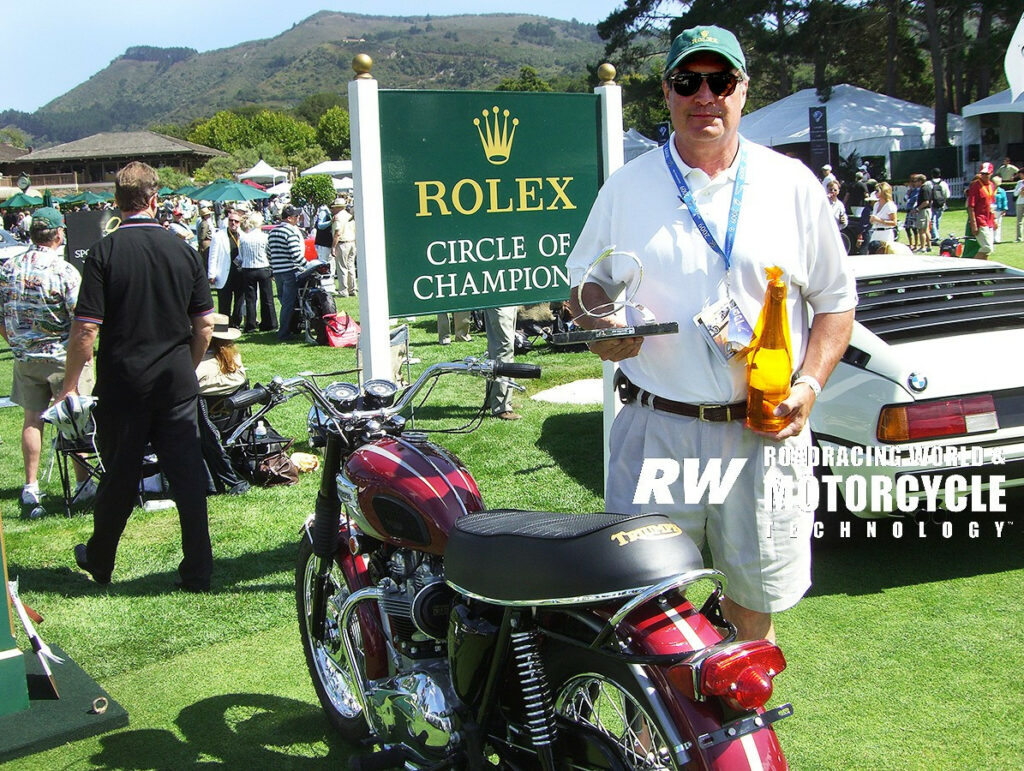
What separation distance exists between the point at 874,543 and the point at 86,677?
389 centimetres

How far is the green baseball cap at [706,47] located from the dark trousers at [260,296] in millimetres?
13124

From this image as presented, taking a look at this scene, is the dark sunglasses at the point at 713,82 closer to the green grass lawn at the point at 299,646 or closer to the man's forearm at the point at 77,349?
the green grass lawn at the point at 299,646

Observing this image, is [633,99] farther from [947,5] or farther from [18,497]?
[18,497]

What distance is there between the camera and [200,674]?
427 cm

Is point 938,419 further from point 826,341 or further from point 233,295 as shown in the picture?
point 233,295

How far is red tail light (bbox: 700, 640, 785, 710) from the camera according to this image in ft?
6.41

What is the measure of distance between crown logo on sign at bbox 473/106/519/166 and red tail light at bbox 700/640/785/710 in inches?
149

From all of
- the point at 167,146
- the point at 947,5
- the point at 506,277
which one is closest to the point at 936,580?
the point at 506,277

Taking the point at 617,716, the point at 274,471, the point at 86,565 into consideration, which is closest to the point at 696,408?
the point at 617,716

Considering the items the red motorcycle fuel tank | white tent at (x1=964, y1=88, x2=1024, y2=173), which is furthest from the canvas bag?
white tent at (x1=964, y1=88, x2=1024, y2=173)

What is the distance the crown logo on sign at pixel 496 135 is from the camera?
5.23 metres

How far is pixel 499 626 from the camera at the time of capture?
2.52 m

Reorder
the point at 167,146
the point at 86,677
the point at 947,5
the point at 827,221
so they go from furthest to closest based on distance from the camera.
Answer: the point at 167,146 < the point at 947,5 < the point at 86,677 < the point at 827,221

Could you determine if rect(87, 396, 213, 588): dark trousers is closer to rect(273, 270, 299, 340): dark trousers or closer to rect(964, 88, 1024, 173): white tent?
rect(273, 270, 299, 340): dark trousers
